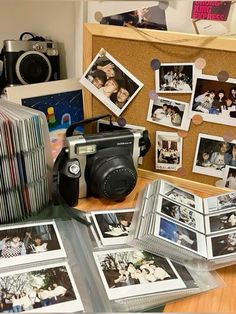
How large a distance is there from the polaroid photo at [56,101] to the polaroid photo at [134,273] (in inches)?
12.7

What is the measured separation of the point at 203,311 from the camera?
1.88 ft

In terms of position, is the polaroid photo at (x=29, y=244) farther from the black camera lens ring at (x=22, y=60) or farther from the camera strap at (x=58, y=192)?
the black camera lens ring at (x=22, y=60)

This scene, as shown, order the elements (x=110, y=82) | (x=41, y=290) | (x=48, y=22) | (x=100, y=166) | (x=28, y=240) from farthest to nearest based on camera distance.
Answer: (x=48, y=22)
(x=110, y=82)
(x=100, y=166)
(x=28, y=240)
(x=41, y=290)

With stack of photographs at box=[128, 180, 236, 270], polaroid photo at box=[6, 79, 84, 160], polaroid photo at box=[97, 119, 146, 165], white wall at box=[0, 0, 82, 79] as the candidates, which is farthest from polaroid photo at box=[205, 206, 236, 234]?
white wall at box=[0, 0, 82, 79]

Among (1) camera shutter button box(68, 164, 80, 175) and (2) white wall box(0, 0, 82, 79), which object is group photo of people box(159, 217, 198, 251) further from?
(2) white wall box(0, 0, 82, 79)

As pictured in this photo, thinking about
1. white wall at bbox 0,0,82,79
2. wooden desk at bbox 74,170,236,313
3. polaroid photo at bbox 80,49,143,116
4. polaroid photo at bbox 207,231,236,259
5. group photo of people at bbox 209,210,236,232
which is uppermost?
white wall at bbox 0,0,82,79

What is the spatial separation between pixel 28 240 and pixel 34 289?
119 millimetres

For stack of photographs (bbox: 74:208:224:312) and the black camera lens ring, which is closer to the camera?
stack of photographs (bbox: 74:208:224:312)

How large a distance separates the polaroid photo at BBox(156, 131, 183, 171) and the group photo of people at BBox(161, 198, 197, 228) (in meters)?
0.17

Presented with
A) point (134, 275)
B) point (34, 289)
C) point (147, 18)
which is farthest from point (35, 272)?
point (147, 18)

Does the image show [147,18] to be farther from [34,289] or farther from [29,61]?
[34,289]

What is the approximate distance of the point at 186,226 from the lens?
700mm

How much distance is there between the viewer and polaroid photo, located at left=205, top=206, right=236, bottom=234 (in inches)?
27.8

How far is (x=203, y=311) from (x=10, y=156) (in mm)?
427
